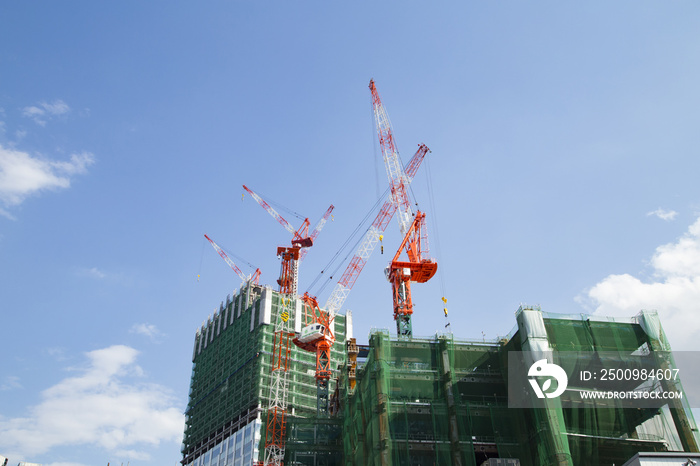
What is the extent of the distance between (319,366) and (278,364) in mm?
17308

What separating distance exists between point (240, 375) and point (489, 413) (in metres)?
97.5

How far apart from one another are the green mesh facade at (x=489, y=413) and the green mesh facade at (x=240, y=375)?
68904mm

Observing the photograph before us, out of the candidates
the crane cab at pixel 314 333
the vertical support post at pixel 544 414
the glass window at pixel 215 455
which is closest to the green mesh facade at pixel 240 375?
the glass window at pixel 215 455

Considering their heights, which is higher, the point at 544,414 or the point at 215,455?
the point at 215,455

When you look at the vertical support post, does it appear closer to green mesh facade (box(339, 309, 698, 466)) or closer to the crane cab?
green mesh facade (box(339, 309, 698, 466))

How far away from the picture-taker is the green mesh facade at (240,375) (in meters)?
156

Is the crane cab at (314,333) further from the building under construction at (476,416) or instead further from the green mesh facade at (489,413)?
the green mesh facade at (489,413)

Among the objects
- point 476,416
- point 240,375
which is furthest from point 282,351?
point 476,416

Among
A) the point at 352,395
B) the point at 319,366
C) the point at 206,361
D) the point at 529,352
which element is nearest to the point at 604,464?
the point at 529,352

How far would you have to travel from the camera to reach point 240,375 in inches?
6511

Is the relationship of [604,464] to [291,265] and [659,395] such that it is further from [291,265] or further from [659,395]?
[291,265]

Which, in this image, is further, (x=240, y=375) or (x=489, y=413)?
(x=240, y=375)

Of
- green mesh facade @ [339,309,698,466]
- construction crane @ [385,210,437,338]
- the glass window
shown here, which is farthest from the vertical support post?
the glass window

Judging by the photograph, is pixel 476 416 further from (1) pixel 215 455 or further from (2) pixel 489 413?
(1) pixel 215 455
